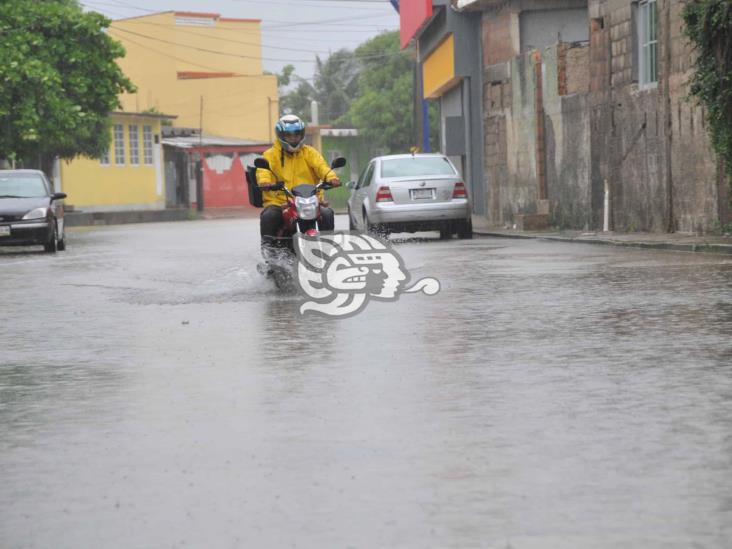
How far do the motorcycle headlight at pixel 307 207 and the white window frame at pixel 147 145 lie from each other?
55.0 m

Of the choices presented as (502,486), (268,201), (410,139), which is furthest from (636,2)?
(410,139)

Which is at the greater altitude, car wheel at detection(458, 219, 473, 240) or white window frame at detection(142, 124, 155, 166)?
white window frame at detection(142, 124, 155, 166)

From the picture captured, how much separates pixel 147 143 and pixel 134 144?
0.94 metres

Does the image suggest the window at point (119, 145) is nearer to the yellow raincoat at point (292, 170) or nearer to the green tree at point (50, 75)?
the green tree at point (50, 75)

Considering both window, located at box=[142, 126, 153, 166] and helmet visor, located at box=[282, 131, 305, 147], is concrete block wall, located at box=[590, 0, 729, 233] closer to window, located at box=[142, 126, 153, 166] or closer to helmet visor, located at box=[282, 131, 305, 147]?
helmet visor, located at box=[282, 131, 305, 147]

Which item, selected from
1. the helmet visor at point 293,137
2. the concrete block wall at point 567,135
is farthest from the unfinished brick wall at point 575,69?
the helmet visor at point 293,137

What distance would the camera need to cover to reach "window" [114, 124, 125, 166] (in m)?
67.7

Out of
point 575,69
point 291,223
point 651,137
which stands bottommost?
point 291,223

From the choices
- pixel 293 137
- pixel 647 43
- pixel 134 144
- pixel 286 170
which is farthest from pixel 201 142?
pixel 293 137

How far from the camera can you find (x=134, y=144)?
6900 centimetres

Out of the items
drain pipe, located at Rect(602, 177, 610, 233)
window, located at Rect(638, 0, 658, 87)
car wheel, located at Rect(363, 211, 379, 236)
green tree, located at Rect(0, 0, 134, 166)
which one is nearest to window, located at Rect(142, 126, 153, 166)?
green tree, located at Rect(0, 0, 134, 166)

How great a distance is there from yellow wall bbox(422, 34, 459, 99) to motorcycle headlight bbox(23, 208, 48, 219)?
16.5 metres

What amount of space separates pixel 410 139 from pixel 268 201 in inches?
2894

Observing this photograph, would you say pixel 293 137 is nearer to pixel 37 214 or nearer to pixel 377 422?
pixel 377 422
